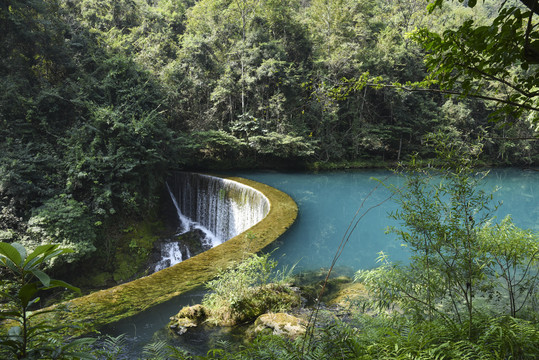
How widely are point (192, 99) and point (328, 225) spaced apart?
11.0m

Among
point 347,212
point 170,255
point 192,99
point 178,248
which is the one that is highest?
point 192,99

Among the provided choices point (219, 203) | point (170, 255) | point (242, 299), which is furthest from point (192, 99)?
point (242, 299)

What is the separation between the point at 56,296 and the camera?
6660mm

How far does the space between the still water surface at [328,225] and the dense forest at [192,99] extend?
1.98 m

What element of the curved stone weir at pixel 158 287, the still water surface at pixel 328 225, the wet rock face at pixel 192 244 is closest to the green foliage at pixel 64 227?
the wet rock face at pixel 192 244

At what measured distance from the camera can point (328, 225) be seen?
8445 mm

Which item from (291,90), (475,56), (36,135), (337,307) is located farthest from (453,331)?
(291,90)

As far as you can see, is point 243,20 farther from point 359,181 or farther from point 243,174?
point 359,181

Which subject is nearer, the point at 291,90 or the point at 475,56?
the point at 475,56

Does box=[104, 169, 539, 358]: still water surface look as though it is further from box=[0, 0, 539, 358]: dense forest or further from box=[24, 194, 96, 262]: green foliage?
box=[24, 194, 96, 262]: green foliage

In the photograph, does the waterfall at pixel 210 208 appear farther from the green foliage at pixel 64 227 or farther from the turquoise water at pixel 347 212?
the green foliage at pixel 64 227

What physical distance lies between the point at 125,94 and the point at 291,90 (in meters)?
8.60

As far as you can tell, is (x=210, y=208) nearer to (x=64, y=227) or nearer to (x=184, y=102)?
(x=64, y=227)

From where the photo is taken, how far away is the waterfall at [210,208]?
905 cm
